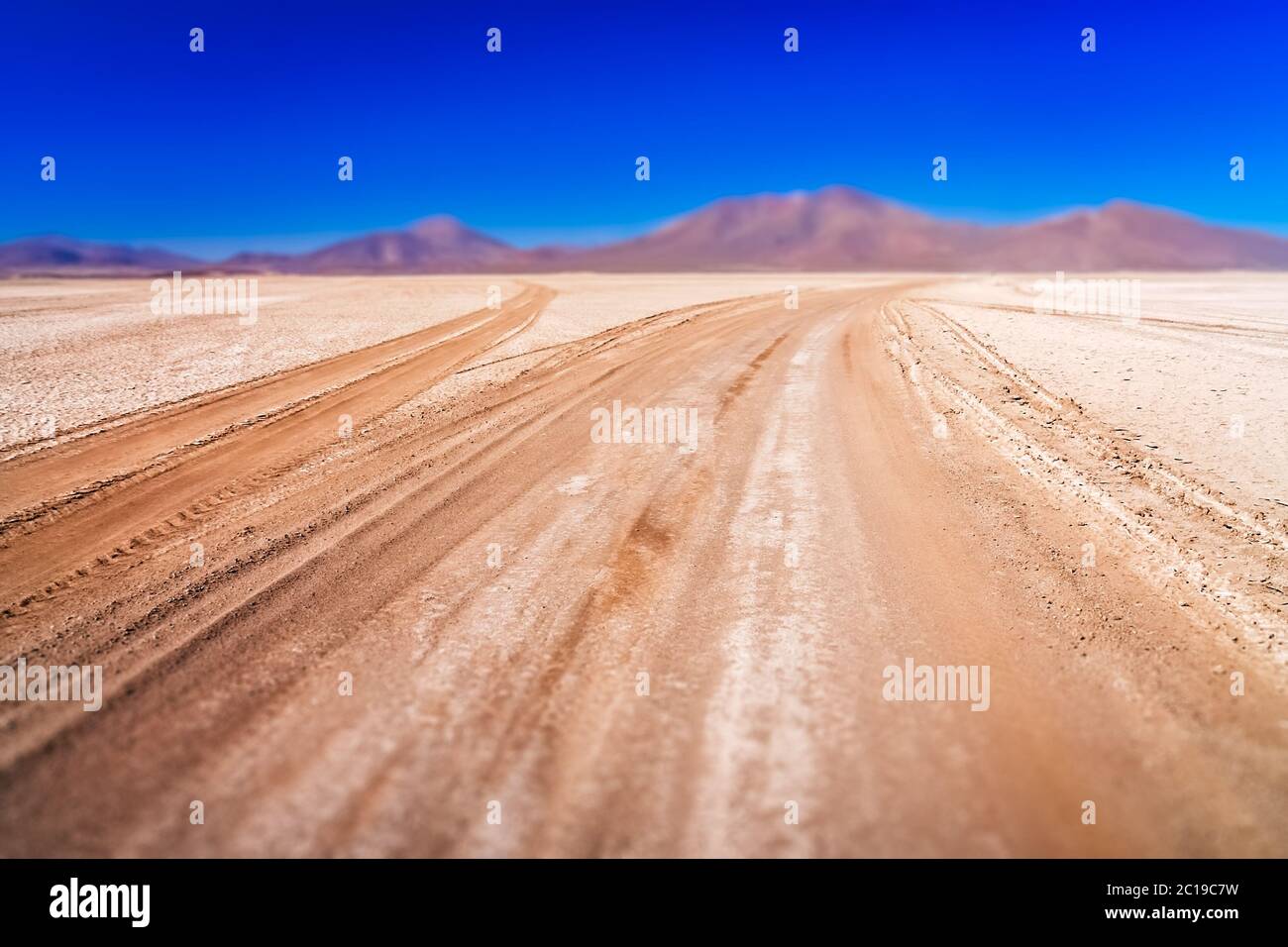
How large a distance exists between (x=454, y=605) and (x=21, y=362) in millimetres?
14855

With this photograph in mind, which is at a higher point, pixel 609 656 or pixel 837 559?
pixel 837 559

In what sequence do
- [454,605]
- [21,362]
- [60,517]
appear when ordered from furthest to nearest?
[21,362]
[60,517]
[454,605]

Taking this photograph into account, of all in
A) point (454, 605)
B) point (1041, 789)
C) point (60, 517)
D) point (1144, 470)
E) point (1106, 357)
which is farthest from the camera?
point (1106, 357)

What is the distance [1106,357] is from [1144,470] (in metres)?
7.26

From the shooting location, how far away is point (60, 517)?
6.16 m

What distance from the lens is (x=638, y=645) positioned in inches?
161

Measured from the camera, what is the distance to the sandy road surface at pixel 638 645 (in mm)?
2887

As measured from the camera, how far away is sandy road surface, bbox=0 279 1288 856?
9.47 ft
